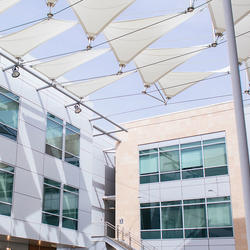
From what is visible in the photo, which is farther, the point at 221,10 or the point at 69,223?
the point at 69,223

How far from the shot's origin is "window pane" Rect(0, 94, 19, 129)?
1748 centimetres

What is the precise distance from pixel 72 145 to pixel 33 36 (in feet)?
29.4

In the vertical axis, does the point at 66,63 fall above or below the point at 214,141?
above

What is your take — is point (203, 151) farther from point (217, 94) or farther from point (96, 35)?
point (96, 35)

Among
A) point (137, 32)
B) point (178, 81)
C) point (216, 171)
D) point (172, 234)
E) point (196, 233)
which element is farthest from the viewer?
point (172, 234)

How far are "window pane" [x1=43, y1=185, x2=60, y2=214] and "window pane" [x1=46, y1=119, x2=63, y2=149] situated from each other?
2.12m

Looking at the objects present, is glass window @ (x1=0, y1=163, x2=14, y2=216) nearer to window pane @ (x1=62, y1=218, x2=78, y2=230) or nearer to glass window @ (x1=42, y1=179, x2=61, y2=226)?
glass window @ (x1=42, y1=179, x2=61, y2=226)

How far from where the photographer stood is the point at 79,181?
22.3m

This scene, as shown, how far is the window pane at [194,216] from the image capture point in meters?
23.3

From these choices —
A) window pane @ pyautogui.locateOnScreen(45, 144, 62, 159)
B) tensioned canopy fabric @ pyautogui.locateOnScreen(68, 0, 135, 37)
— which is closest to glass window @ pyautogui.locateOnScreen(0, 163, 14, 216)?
window pane @ pyautogui.locateOnScreen(45, 144, 62, 159)

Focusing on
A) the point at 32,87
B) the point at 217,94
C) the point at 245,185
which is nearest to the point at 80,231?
the point at 32,87

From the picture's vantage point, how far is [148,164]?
2622 cm

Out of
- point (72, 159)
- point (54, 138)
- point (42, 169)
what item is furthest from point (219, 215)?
point (42, 169)

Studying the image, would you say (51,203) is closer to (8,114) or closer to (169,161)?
(8,114)
